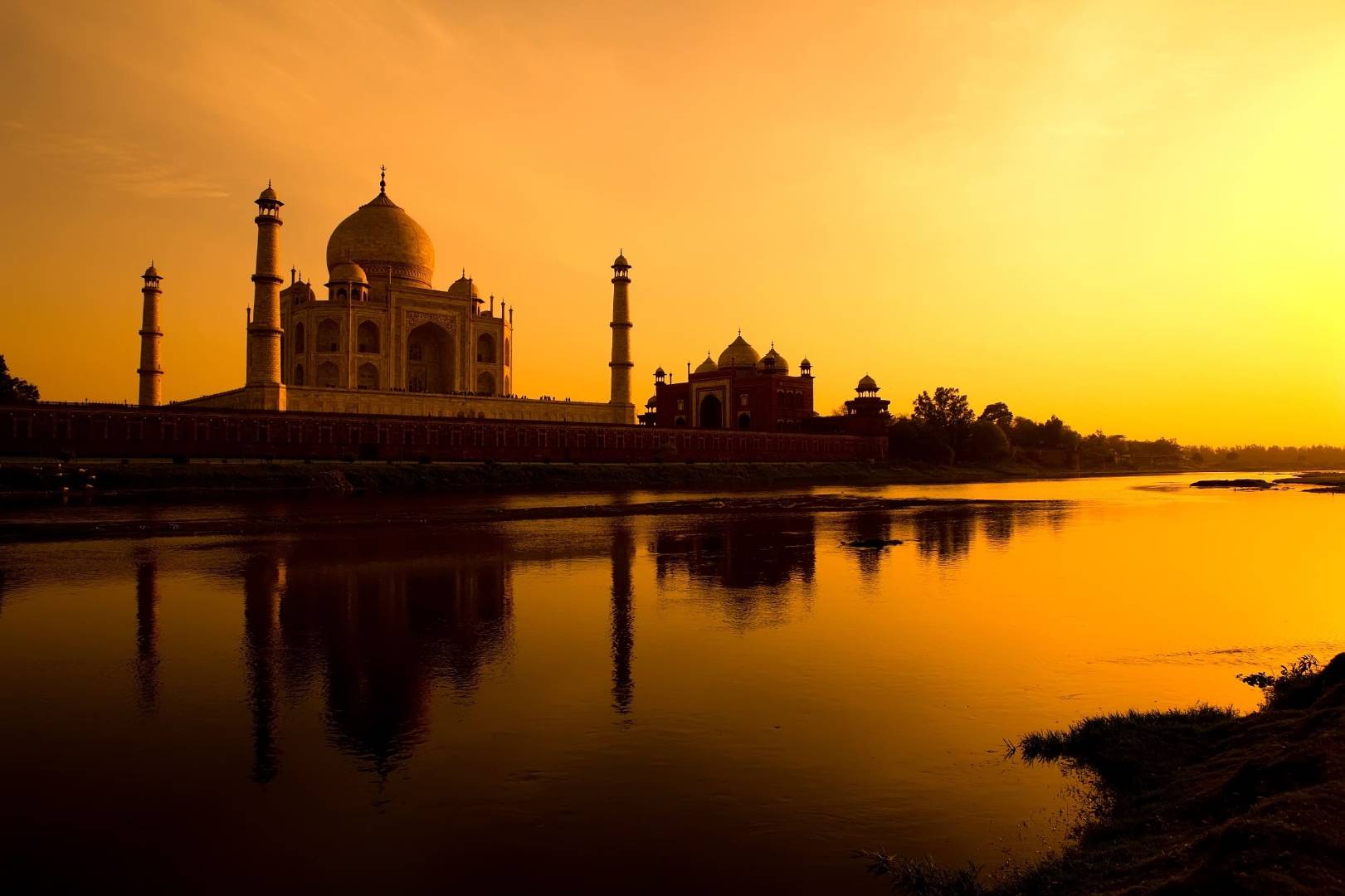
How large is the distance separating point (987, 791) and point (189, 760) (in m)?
5.80

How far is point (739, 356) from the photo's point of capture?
82.1 meters

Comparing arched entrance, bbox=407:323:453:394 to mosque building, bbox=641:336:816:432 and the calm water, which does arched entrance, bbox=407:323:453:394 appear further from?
the calm water

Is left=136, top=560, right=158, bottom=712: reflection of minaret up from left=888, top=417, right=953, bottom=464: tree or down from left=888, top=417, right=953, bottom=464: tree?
down

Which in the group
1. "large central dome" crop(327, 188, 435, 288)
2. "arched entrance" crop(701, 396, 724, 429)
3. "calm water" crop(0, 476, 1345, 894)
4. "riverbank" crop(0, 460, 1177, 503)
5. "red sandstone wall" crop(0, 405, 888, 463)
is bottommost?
"calm water" crop(0, 476, 1345, 894)

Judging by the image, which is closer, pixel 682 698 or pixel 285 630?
pixel 682 698

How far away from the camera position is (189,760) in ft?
22.3

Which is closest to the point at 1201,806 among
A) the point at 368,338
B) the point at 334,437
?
the point at 334,437

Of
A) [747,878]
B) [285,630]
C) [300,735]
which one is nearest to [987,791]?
[747,878]

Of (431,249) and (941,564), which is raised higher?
(431,249)

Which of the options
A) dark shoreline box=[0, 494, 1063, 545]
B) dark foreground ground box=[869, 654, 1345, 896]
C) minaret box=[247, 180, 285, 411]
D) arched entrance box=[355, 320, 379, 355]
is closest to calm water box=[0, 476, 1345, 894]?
dark foreground ground box=[869, 654, 1345, 896]

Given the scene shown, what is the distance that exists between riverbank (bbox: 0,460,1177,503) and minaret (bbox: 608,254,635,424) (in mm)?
7192

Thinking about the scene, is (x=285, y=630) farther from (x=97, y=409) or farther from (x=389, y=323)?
(x=389, y=323)

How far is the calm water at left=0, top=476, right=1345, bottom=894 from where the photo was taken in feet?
17.8

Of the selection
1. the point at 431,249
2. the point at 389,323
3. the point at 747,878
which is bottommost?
the point at 747,878
